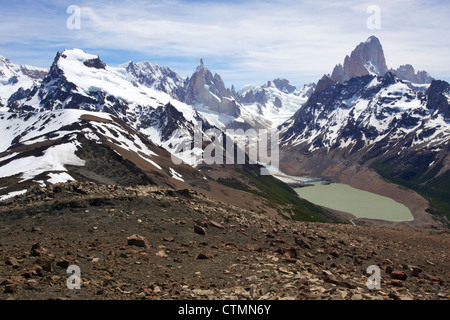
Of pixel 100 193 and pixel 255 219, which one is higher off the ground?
pixel 100 193

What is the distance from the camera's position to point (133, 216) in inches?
1273

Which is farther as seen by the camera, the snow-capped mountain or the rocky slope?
the snow-capped mountain

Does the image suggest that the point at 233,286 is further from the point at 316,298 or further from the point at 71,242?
the point at 71,242

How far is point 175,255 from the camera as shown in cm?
2498

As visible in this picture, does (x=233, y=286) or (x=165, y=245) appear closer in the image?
(x=233, y=286)

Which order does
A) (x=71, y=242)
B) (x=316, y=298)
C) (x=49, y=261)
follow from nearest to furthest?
(x=316, y=298), (x=49, y=261), (x=71, y=242)

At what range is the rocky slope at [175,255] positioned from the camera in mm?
19234

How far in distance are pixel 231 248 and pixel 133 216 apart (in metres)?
9.36

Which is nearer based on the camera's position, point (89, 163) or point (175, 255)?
point (175, 255)

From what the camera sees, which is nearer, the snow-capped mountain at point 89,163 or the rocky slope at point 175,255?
the rocky slope at point 175,255

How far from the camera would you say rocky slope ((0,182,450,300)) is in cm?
1923
